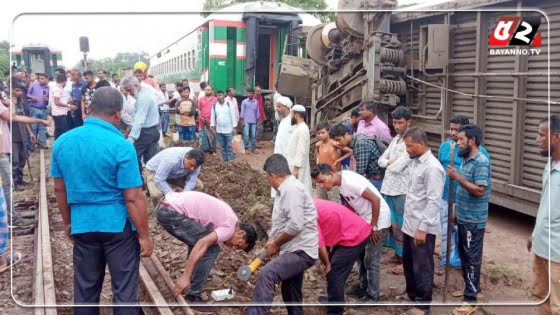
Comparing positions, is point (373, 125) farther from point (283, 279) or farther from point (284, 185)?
point (283, 279)

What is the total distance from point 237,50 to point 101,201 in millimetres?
2854

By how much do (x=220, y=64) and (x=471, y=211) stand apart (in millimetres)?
3310

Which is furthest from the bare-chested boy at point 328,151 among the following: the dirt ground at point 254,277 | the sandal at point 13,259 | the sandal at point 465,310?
the sandal at point 13,259

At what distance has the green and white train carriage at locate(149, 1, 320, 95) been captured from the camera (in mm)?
5086

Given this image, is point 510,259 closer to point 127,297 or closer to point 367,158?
point 367,158

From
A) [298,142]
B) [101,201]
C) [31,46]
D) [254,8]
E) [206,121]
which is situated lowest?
[101,201]

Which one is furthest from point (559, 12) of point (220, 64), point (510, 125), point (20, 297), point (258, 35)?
point (20, 297)

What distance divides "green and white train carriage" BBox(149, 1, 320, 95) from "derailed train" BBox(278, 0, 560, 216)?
42.4 inches

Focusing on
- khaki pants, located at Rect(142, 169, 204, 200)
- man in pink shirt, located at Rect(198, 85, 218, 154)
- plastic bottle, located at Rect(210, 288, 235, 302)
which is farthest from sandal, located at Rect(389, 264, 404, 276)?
man in pink shirt, located at Rect(198, 85, 218, 154)

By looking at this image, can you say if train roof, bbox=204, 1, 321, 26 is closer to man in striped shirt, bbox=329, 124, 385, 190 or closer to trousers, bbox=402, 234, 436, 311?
man in striped shirt, bbox=329, 124, 385, 190

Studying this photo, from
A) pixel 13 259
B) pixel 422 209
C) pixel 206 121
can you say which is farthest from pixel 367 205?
pixel 206 121

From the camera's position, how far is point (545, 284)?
355 centimetres

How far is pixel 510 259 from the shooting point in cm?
527

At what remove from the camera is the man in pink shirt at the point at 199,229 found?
13.4ft
